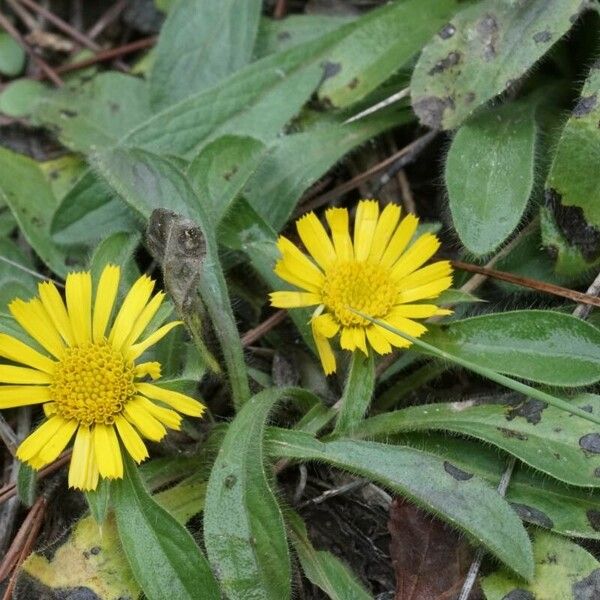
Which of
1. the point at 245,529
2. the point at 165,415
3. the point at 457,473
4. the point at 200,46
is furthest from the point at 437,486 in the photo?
the point at 200,46

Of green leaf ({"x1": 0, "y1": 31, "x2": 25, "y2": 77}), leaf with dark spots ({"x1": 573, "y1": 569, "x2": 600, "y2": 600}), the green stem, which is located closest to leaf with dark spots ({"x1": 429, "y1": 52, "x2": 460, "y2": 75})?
the green stem

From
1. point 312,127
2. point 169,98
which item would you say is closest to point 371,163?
point 312,127

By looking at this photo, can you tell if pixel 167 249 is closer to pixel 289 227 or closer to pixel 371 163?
pixel 289 227

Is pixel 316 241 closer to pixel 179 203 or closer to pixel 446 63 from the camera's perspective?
pixel 179 203

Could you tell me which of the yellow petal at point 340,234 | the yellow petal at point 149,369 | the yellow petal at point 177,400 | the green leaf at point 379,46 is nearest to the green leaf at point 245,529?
the yellow petal at point 177,400

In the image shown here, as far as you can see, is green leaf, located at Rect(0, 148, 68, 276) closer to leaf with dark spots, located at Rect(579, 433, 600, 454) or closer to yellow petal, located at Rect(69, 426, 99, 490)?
yellow petal, located at Rect(69, 426, 99, 490)
